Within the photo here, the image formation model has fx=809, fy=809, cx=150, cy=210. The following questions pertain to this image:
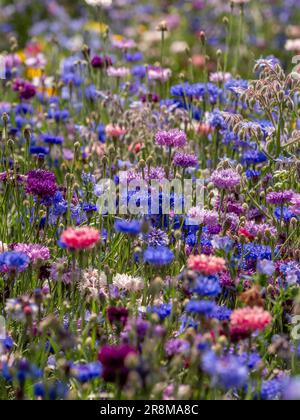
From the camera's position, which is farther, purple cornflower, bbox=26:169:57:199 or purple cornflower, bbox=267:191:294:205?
purple cornflower, bbox=267:191:294:205

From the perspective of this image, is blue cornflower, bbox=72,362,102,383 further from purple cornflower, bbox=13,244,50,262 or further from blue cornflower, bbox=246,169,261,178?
blue cornflower, bbox=246,169,261,178

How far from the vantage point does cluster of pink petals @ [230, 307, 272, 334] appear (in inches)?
84.6

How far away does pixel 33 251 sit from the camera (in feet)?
8.92

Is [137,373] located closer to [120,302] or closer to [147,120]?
[120,302]

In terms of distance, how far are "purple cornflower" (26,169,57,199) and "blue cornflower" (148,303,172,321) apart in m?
0.64

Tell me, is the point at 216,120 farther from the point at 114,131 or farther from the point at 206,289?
the point at 206,289

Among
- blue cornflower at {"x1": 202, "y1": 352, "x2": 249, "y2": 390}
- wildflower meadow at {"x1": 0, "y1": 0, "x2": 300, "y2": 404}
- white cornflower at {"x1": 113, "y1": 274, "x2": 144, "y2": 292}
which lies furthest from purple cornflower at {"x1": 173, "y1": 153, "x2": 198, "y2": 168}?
blue cornflower at {"x1": 202, "y1": 352, "x2": 249, "y2": 390}

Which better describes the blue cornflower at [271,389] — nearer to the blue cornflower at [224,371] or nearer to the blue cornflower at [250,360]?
the blue cornflower at [250,360]

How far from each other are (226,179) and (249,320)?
900mm

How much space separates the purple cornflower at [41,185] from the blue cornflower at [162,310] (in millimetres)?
641

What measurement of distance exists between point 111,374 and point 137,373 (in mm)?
161

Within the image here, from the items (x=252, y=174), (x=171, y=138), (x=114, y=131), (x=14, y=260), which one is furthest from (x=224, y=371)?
(x=114, y=131)

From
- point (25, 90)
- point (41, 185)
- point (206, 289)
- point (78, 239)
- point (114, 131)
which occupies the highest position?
point (25, 90)
